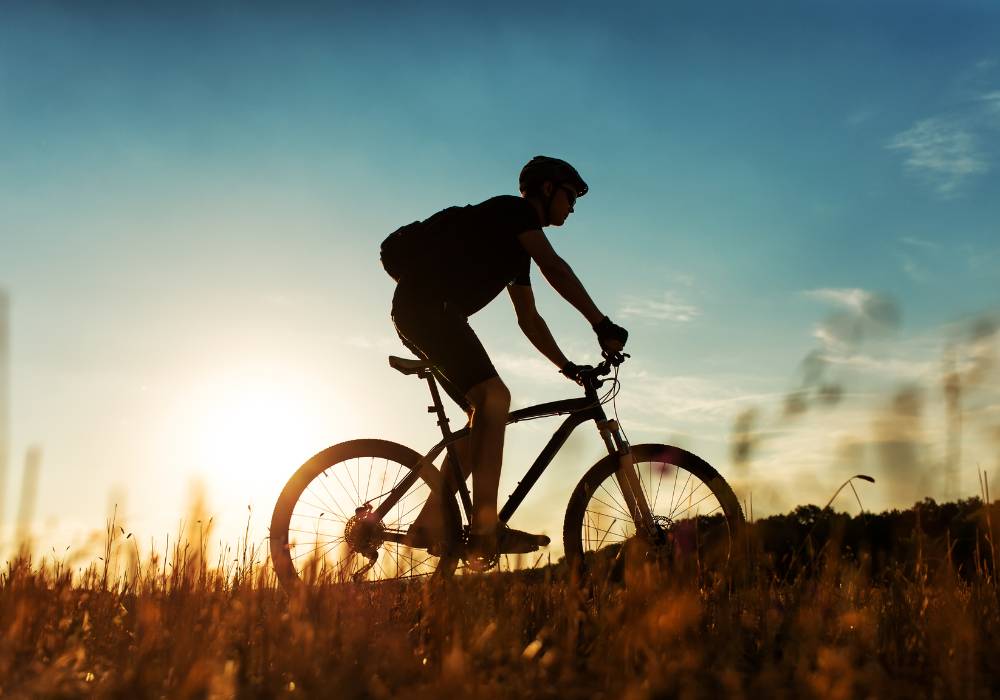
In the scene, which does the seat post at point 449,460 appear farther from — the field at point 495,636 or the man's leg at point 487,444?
the field at point 495,636

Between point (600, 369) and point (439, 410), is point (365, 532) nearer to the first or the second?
point (439, 410)

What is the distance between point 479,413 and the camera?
16.5 ft

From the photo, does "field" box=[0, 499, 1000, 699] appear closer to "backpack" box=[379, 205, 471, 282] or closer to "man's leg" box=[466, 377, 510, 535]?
"man's leg" box=[466, 377, 510, 535]

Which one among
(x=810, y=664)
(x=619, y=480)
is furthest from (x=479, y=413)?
(x=810, y=664)

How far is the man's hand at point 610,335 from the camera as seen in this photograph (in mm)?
5023

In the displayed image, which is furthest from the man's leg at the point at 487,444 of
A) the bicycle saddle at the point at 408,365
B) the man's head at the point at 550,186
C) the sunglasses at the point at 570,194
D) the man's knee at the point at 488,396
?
the sunglasses at the point at 570,194

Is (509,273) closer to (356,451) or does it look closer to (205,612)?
(356,451)

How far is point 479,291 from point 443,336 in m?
0.38

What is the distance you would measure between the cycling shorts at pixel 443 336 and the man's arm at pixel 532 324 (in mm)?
565

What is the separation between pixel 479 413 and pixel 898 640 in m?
2.42

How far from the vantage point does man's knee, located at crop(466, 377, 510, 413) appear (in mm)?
4996

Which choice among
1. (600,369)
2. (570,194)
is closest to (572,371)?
(600,369)

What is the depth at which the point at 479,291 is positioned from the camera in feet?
17.1

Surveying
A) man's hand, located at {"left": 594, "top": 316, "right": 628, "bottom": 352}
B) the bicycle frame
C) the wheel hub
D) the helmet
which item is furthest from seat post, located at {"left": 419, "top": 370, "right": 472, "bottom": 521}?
the helmet
